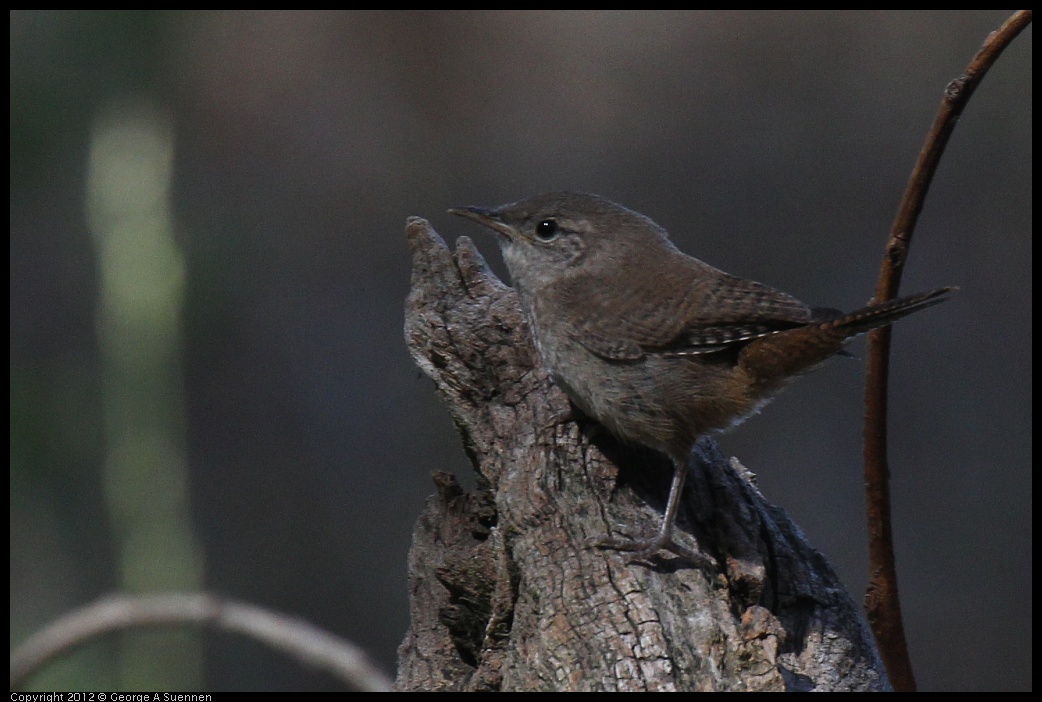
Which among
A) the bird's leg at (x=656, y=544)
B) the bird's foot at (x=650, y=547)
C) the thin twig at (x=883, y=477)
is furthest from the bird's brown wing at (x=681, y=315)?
the thin twig at (x=883, y=477)

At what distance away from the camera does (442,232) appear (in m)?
7.98

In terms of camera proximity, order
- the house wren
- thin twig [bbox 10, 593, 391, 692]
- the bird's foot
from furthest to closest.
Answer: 1. the house wren
2. the bird's foot
3. thin twig [bbox 10, 593, 391, 692]

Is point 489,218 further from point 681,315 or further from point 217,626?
point 217,626

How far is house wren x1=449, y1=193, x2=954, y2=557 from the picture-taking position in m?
3.12

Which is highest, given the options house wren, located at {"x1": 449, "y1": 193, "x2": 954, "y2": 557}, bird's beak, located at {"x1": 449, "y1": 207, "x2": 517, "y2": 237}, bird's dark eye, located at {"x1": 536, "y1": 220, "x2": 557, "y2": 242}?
bird's beak, located at {"x1": 449, "y1": 207, "x2": 517, "y2": 237}

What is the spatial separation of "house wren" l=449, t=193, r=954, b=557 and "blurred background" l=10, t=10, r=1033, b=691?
1.93 metres

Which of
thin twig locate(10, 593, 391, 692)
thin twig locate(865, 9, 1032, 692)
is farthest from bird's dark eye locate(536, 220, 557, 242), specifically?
thin twig locate(10, 593, 391, 692)

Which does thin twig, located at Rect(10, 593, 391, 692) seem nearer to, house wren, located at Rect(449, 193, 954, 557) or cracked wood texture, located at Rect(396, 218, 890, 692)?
cracked wood texture, located at Rect(396, 218, 890, 692)

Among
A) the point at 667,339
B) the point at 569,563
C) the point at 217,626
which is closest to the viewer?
the point at 217,626

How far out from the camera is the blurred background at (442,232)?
17.9 feet

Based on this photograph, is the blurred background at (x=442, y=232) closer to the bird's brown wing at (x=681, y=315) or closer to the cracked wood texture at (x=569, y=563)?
the cracked wood texture at (x=569, y=563)

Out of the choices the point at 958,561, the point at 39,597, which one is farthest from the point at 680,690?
the point at 958,561

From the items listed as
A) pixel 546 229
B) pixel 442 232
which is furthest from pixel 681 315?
pixel 442 232

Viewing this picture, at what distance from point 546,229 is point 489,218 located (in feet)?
0.71
